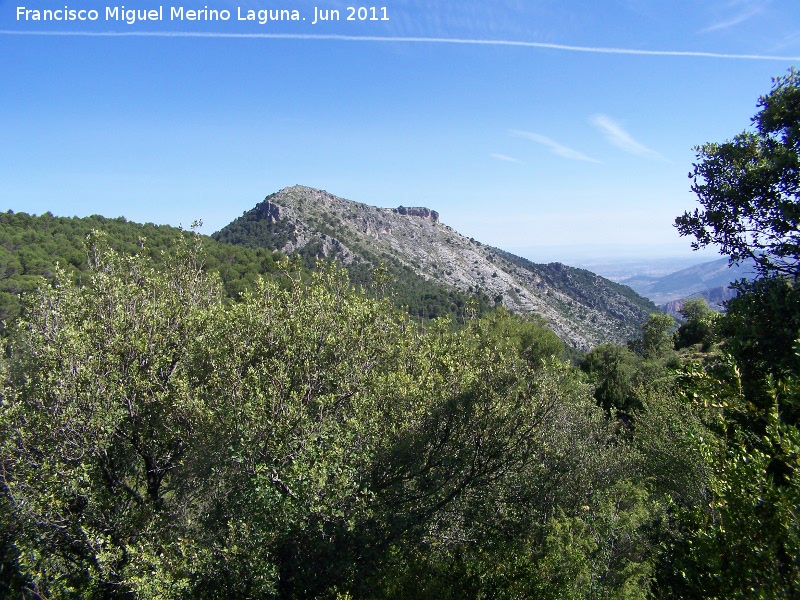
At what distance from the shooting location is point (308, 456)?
1031cm

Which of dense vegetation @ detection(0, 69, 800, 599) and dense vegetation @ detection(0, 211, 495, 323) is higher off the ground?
dense vegetation @ detection(0, 211, 495, 323)

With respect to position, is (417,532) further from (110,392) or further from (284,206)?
(284,206)

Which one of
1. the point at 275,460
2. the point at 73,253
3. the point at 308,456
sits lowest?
the point at 275,460

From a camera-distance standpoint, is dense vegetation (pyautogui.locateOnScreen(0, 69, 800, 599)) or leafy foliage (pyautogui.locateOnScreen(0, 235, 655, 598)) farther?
leafy foliage (pyautogui.locateOnScreen(0, 235, 655, 598))

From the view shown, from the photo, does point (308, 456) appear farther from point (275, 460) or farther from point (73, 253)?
point (73, 253)

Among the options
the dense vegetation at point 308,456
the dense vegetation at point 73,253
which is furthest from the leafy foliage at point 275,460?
the dense vegetation at point 73,253

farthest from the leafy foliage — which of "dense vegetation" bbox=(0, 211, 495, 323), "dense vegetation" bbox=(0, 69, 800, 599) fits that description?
"dense vegetation" bbox=(0, 211, 495, 323)

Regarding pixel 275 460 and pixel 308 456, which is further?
pixel 275 460

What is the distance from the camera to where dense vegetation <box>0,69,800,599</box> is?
10023mm

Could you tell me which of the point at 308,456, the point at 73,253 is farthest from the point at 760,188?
the point at 73,253

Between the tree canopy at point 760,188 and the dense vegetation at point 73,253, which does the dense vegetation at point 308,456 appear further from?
the dense vegetation at point 73,253

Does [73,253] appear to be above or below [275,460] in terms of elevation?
above

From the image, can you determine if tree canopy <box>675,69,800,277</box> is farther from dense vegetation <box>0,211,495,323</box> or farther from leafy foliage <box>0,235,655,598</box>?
dense vegetation <box>0,211,495,323</box>

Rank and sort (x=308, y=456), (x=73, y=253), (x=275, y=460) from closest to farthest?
(x=308, y=456) → (x=275, y=460) → (x=73, y=253)
